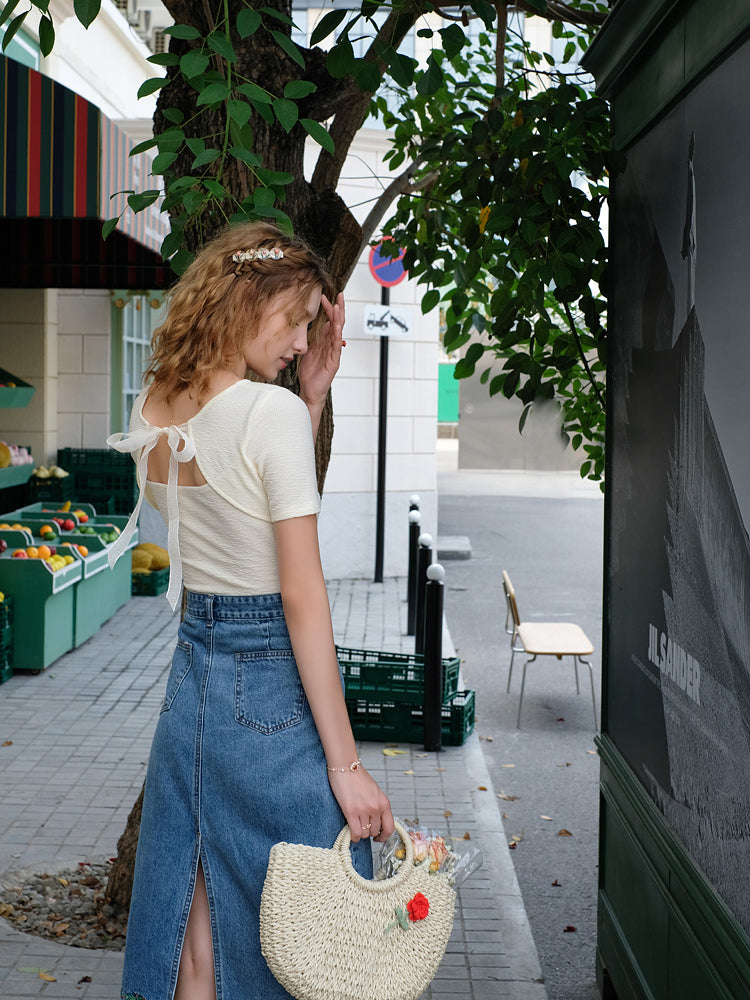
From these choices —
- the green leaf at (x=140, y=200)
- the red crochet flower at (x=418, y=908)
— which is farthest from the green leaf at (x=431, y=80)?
the red crochet flower at (x=418, y=908)

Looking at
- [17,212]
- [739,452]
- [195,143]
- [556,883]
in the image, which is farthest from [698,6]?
[17,212]

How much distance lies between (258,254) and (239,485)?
0.46m

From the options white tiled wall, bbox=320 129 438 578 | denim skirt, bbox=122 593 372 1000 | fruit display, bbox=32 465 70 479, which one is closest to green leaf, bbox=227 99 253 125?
denim skirt, bbox=122 593 372 1000

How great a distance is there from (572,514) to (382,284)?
9409 mm

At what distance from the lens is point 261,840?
214 cm

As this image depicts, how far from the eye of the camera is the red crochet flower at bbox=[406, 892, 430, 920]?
2.10m

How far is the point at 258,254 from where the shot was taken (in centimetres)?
220

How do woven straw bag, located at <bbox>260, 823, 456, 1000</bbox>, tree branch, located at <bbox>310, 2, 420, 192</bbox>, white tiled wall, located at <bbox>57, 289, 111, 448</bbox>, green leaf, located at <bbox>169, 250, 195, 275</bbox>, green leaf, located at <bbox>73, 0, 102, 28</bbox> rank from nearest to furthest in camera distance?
woven straw bag, located at <bbox>260, 823, 456, 1000</bbox>
green leaf, located at <bbox>73, 0, 102, 28</bbox>
green leaf, located at <bbox>169, 250, 195, 275</bbox>
tree branch, located at <bbox>310, 2, 420, 192</bbox>
white tiled wall, located at <bbox>57, 289, 111, 448</bbox>

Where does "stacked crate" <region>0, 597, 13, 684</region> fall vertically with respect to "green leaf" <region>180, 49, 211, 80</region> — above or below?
below

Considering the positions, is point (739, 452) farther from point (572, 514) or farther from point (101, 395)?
point (572, 514)

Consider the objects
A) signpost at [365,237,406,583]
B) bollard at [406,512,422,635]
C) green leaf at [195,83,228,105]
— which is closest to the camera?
green leaf at [195,83,228,105]

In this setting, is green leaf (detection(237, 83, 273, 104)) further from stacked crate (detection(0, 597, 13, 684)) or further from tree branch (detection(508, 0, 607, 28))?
stacked crate (detection(0, 597, 13, 684))

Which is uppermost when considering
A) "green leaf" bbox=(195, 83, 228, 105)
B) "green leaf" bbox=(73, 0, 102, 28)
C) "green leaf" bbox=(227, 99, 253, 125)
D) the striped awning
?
the striped awning

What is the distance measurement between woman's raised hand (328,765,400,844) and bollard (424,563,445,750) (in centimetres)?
387
